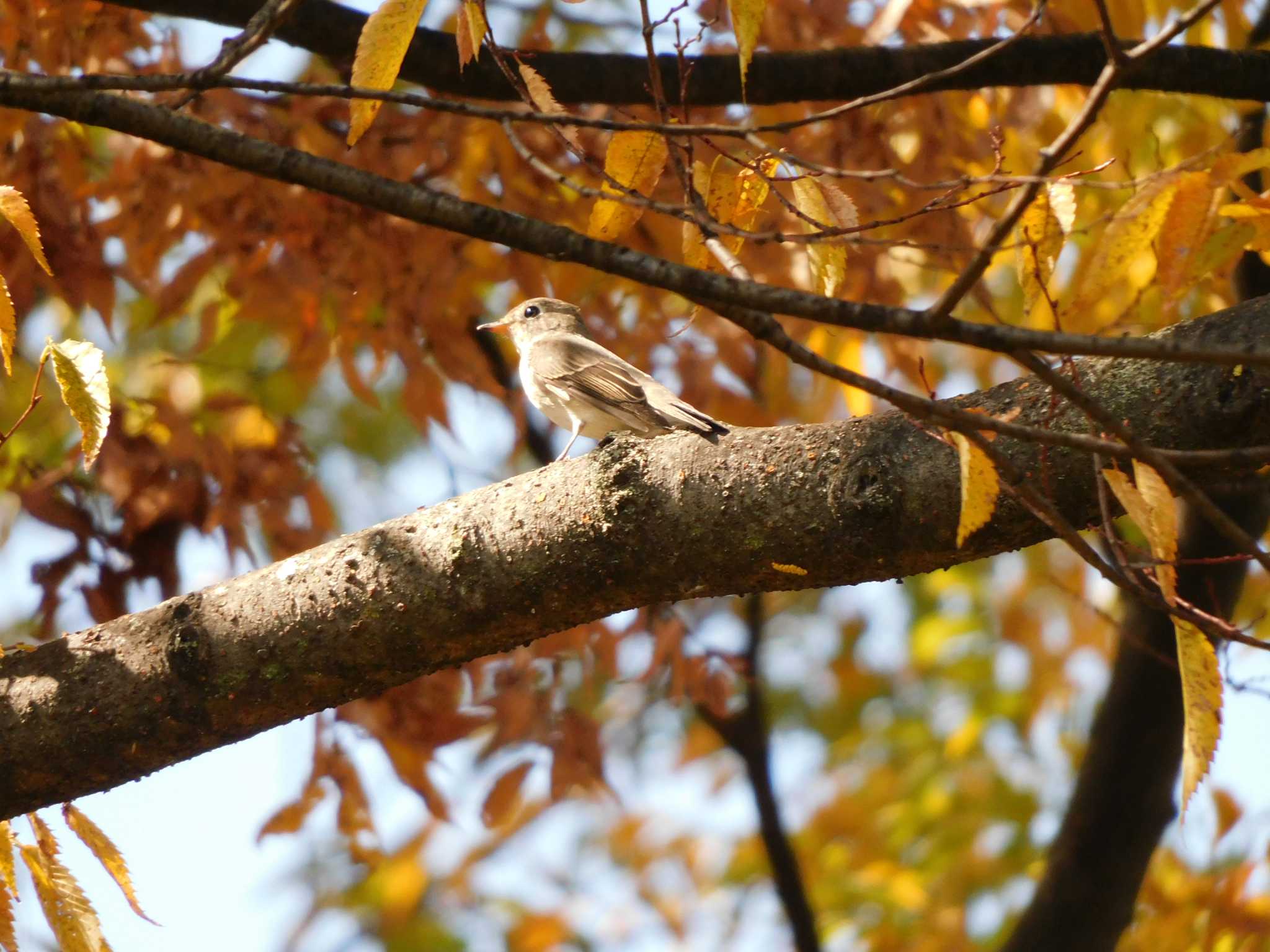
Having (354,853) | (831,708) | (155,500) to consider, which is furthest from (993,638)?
(155,500)

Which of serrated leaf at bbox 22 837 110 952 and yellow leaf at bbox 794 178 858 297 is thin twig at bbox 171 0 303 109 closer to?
yellow leaf at bbox 794 178 858 297

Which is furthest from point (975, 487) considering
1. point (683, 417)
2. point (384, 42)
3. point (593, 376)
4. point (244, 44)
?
point (593, 376)

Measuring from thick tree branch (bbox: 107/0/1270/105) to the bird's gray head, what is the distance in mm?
1682

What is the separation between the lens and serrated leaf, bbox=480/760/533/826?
496cm

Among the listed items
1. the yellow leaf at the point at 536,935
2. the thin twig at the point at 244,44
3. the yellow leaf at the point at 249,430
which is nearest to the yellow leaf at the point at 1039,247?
the thin twig at the point at 244,44

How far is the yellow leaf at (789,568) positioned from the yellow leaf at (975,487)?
2.08 feet

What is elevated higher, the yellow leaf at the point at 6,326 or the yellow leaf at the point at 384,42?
the yellow leaf at the point at 384,42

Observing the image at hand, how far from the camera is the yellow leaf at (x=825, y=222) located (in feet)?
7.89

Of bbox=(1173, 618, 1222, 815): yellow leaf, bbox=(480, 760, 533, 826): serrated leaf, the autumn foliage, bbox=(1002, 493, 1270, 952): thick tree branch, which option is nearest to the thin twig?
the autumn foliage

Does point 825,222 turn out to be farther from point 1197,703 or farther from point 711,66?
point 711,66

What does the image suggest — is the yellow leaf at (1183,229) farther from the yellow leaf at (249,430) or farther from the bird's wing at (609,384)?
the yellow leaf at (249,430)

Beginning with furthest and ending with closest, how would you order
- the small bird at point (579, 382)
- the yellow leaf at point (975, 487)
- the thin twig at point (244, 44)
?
the small bird at point (579, 382), the thin twig at point (244, 44), the yellow leaf at point (975, 487)

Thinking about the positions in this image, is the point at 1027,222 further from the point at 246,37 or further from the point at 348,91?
the point at 246,37

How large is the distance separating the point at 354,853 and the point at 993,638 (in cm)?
526
